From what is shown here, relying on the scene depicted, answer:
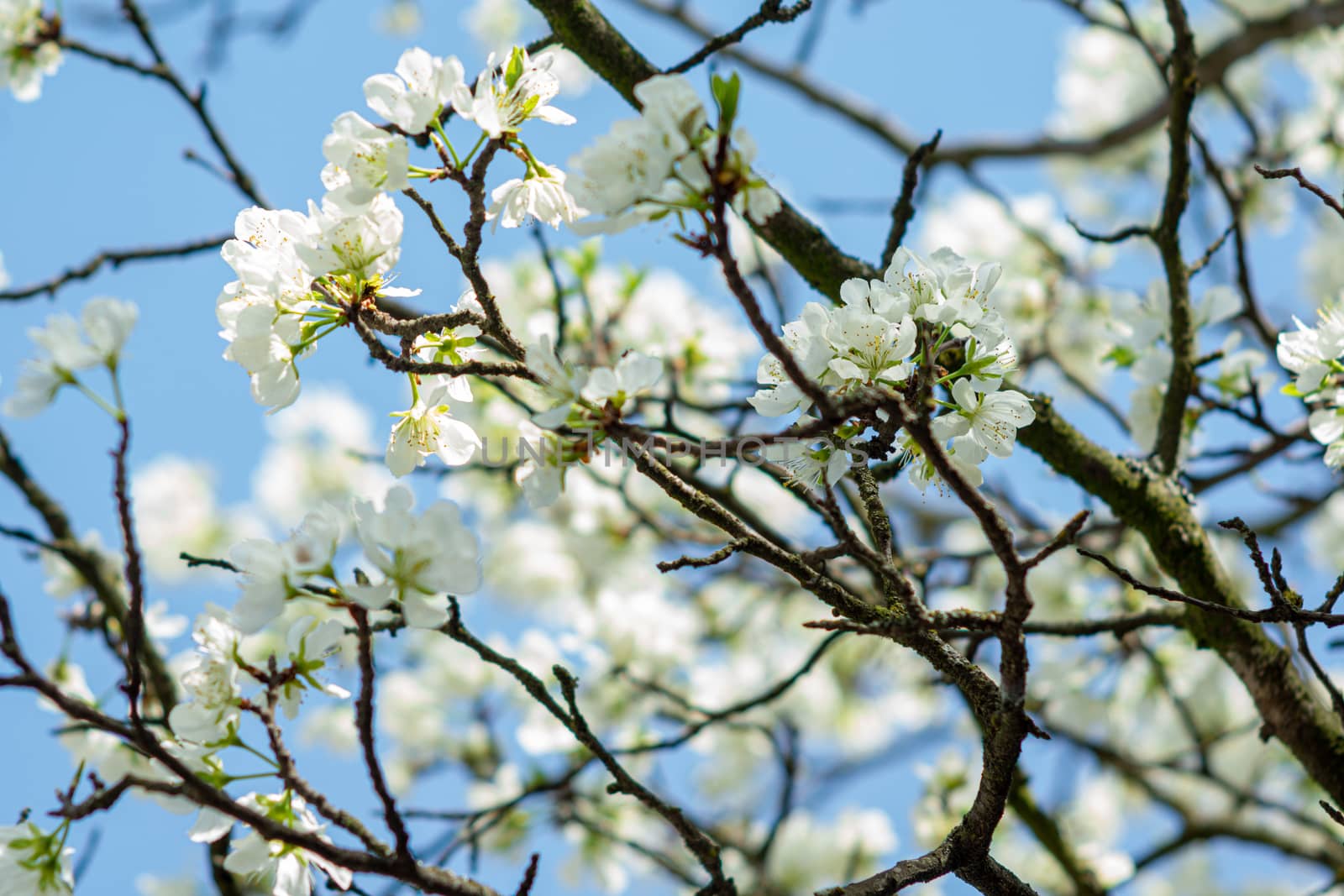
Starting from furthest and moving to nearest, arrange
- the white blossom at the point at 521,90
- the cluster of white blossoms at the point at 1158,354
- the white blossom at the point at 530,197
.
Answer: the cluster of white blossoms at the point at 1158,354 < the white blossom at the point at 530,197 < the white blossom at the point at 521,90

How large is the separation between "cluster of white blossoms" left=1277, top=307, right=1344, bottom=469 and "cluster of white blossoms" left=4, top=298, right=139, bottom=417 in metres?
1.90

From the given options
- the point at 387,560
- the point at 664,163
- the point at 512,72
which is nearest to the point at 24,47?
the point at 512,72

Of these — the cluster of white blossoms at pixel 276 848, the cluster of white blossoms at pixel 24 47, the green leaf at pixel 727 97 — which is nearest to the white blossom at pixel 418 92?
the green leaf at pixel 727 97

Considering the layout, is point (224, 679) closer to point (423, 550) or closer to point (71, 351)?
point (423, 550)

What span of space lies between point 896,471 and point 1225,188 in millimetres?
1477

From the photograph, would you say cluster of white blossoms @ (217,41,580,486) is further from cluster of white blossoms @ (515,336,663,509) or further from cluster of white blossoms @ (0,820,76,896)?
cluster of white blossoms @ (0,820,76,896)

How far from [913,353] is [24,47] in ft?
Answer: 8.99

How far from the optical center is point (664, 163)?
3.47ft

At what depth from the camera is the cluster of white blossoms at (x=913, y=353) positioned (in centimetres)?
132

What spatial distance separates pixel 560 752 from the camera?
3854 millimetres

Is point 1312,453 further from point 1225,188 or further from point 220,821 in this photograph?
point 220,821

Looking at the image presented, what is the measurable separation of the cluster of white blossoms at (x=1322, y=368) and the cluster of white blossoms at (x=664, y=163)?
117cm

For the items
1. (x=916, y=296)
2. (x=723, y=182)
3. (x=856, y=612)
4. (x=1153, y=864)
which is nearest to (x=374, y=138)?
(x=723, y=182)

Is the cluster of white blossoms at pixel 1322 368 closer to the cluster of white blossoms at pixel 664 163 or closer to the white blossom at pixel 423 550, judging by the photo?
the cluster of white blossoms at pixel 664 163
